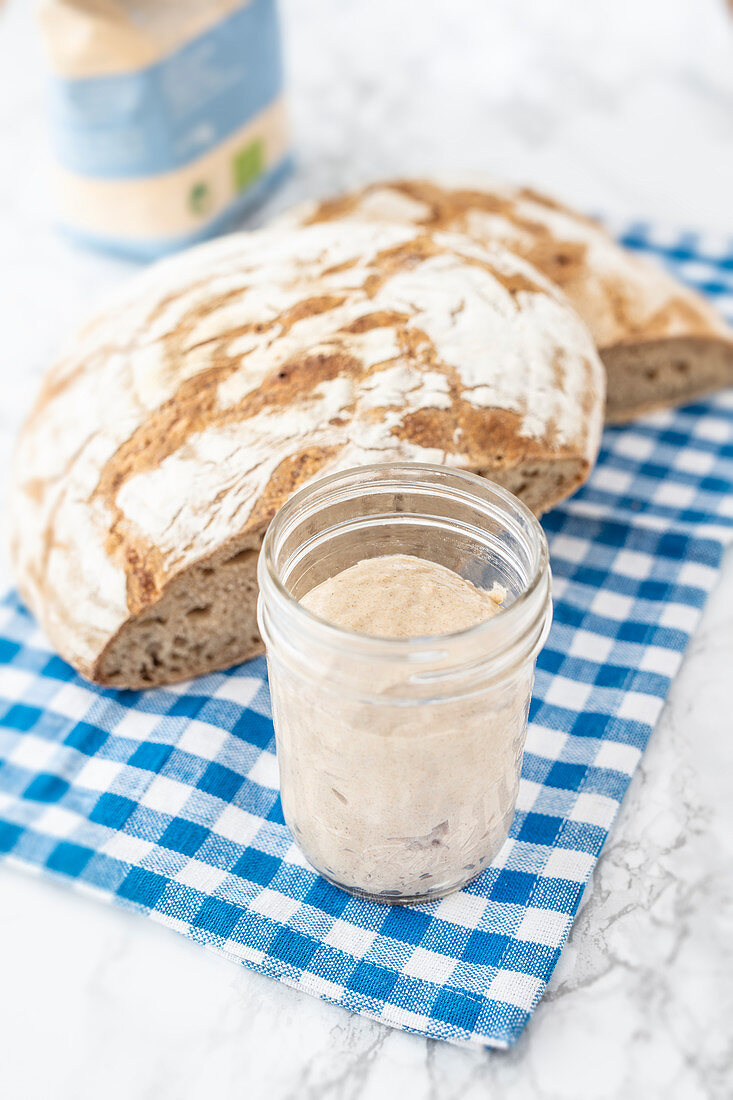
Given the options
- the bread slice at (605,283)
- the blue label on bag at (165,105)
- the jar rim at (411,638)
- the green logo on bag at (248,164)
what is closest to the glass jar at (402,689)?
the jar rim at (411,638)

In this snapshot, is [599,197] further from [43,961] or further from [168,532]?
[43,961]

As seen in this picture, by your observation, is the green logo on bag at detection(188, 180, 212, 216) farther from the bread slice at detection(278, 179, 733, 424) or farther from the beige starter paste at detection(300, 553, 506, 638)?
the beige starter paste at detection(300, 553, 506, 638)

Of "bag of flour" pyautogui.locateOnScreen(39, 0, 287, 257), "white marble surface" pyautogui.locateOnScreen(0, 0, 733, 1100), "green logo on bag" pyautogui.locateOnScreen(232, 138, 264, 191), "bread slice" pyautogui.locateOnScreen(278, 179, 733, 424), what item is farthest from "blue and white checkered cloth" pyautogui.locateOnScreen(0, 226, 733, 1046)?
"green logo on bag" pyautogui.locateOnScreen(232, 138, 264, 191)

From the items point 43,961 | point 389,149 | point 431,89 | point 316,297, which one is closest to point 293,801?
point 43,961

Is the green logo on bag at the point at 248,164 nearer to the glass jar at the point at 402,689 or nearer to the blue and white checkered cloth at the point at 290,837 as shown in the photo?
the blue and white checkered cloth at the point at 290,837

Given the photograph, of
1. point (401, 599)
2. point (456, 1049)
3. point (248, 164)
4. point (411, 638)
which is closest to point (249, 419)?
point (401, 599)
